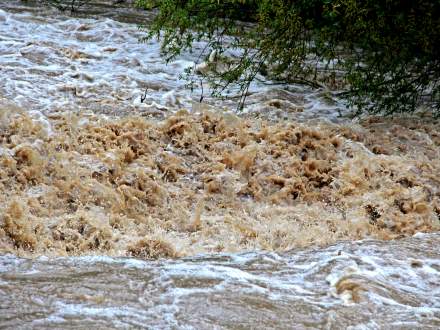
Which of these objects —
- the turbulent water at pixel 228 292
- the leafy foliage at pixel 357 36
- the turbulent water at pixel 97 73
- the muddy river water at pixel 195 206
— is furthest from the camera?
the turbulent water at pixel 97 73

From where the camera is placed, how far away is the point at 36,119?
23.5 feet

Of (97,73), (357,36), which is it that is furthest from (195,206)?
(97,73)

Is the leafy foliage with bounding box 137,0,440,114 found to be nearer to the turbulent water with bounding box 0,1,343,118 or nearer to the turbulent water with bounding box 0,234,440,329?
the turbulent water with bounding box 0,1,343,118

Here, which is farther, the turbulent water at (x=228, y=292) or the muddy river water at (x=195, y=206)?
the muddy river water at (x=195, y=206)

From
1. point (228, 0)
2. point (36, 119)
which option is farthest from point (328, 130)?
point (36, 119)

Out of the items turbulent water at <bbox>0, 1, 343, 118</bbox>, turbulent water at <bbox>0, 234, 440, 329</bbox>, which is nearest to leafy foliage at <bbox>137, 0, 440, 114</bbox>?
turbulent water at <bbox>0, 1, 343, 118</bbox>

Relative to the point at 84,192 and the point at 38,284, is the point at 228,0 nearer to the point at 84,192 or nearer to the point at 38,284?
the point at 84,192

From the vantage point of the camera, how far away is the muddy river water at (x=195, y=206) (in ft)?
14.2

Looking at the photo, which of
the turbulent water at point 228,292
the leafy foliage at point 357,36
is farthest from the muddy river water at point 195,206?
the leafy foliage at point 357,36

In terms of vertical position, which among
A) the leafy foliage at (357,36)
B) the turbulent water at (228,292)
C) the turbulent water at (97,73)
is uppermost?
the leafy foliage at (357,36)

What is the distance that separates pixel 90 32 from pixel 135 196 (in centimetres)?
489

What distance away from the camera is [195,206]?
6328 millimetres

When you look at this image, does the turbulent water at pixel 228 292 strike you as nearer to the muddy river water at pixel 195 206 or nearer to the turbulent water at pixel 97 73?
the muddy river water at pixel 195 206

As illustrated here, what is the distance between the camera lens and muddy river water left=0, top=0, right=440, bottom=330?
432 centimetres
